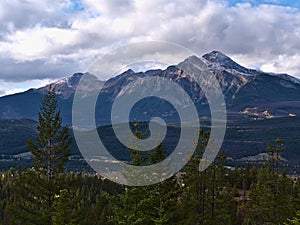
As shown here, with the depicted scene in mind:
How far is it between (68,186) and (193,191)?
50.6 feet

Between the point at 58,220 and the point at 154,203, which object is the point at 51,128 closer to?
the point at 58,220

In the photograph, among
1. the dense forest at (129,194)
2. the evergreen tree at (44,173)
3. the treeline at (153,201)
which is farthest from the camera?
the evergreen tree at (44,173)

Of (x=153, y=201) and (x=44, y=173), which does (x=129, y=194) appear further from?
(x=44, y=173)

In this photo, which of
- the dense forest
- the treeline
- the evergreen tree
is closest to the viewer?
the treeline

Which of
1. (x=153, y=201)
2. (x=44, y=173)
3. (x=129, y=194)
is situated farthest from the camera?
(x=44, y=173)

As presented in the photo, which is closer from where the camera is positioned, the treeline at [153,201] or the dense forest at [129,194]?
the treeline at [153,201]

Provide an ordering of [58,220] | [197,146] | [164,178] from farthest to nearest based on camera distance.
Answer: [197,146] < [164,178] < [58,220]

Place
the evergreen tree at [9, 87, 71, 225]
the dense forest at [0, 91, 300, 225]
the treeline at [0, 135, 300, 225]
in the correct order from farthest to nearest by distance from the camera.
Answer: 1. the evergreen tree at [9, 87, 71, 225]
2. the dense forest at [0, 91, 300, 225]
3. the treeline at [0, 135, 300, 225]

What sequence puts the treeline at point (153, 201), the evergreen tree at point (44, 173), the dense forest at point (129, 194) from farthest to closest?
the evergreen tree at point (44, 173), the dense forest at point (129, 194), the treeline at point (153, 201)

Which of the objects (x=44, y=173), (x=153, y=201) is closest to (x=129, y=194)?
(x=153, y=201)

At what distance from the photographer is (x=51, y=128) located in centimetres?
4331

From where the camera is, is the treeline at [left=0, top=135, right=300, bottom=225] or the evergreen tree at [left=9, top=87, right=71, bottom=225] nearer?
the treeline at [left=0, top=135, right=300, bottom=225]

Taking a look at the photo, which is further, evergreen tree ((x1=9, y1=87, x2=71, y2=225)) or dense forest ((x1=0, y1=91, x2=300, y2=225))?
evergreen tree ((x1=9, y1=87, x2=71, y2=225))

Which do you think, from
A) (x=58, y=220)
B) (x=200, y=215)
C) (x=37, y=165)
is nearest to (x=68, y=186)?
(x=37, y=165)
